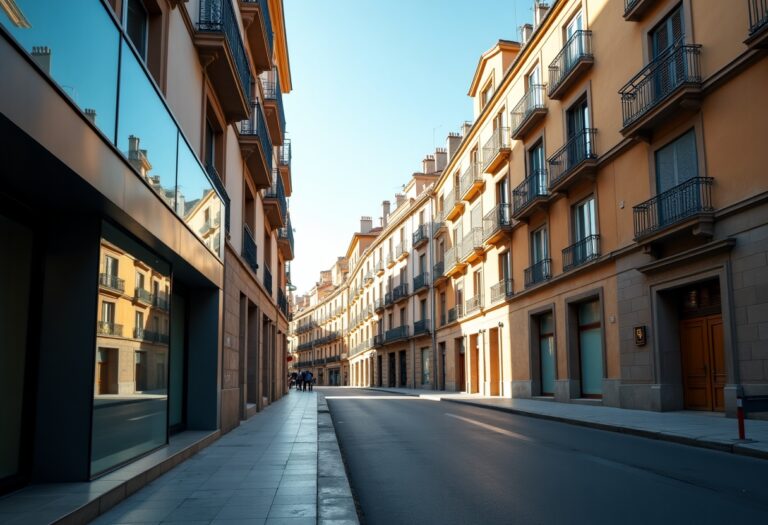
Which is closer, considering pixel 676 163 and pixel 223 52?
pixel 223 52

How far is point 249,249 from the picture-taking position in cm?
1794

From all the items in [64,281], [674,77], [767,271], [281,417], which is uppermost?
[674,77]

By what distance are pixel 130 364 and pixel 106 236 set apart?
1625 mm

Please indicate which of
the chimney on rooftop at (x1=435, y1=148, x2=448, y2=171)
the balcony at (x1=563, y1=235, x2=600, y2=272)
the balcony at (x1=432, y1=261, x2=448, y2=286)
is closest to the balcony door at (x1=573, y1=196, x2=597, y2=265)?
the balcony at (x1=563, y1=235, x2=600, y2=272)

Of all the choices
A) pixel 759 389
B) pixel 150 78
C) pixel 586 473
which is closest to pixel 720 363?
pixel 759 389

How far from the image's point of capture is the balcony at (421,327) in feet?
143

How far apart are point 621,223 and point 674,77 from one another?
4.33m

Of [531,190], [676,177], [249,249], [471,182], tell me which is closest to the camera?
[676,177]

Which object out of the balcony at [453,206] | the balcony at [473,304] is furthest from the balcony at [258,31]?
the balcony at [453,206]

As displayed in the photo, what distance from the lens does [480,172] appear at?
3216 cm

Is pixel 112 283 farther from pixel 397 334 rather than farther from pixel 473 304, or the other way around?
pixel 397 334

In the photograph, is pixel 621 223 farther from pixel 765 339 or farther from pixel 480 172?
pixel 480 172

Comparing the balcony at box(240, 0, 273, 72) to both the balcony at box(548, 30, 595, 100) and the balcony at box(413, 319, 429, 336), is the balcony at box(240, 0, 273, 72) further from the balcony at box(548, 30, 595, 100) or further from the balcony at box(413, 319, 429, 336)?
the balcony at box(413, 319, 429, 336)

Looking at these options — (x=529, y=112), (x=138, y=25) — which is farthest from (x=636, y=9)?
(x=138, y=25)
